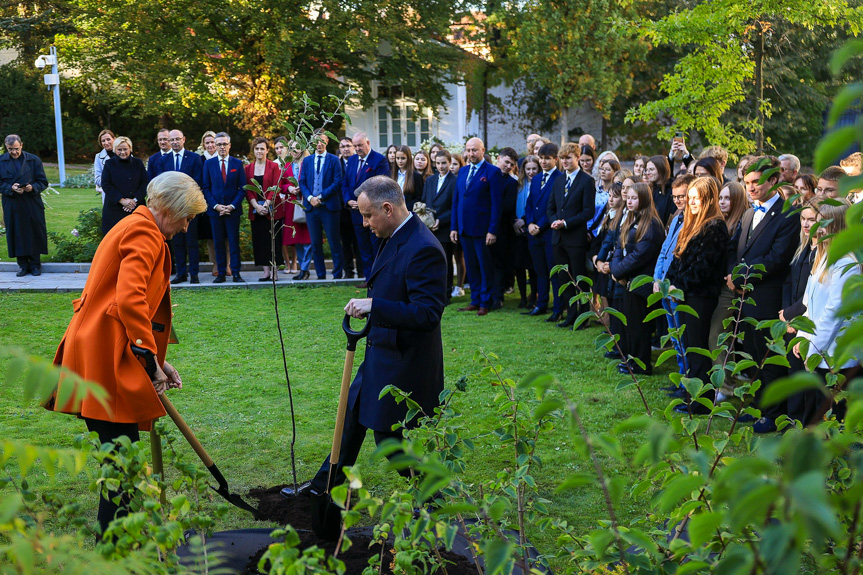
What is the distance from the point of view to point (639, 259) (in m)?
8.70

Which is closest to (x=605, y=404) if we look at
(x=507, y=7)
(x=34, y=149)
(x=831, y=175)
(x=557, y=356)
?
(x=557, y=356)

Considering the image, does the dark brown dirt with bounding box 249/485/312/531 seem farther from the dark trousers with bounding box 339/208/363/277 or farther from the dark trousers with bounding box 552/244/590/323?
the dark trousers with bounding box 339/208/363/277

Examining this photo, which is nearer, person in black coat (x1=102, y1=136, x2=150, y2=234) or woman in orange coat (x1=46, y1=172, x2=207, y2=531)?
woman in orange coat (x1=46, y1=172, x2=207, y2=531)

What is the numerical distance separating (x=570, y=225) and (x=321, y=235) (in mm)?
5371

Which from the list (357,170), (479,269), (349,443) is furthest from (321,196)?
(349,443)

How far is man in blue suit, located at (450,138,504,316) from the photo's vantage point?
484 inches

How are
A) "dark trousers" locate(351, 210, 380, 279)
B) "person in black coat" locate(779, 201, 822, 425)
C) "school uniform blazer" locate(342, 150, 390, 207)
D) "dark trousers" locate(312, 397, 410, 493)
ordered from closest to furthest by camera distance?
"dark trousers" locate(312, 397, 410, 493) → "person in black coat" locate(779, 201, 822, 425) → "school uniform blazer" locate(342, 150, 390, 207) → "dark trousers" locate(351, 210, 380, 279)

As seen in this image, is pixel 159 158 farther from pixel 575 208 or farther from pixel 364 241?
pixel 575 208

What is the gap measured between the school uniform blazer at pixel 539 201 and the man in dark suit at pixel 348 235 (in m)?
3.64

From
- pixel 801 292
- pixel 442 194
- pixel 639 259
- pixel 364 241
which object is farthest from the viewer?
pixel 364 241

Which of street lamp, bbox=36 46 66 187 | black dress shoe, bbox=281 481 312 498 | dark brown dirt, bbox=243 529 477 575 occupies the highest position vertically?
street lamp, bbox=36 46 66 187

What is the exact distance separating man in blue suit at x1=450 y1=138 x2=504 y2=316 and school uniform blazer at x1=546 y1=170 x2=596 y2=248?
1181 millimetres

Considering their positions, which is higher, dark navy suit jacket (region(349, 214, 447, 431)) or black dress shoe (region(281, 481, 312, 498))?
dark navy suit jacket (region(349, 214, 447, 431))

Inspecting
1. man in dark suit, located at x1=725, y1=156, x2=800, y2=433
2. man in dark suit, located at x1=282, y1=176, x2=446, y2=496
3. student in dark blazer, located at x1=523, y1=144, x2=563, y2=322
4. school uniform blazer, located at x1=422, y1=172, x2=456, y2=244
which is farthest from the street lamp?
man in dark suit, located at x1=282, y1=176, x2=446, y2=496
